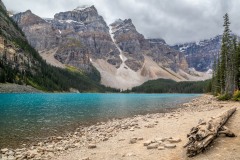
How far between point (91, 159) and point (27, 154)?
18.9 feet

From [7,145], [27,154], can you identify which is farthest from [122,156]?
[7,145]

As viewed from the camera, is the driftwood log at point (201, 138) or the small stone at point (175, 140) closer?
the driftwood log at point (201, 138)

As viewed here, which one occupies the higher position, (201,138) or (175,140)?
(201,138)

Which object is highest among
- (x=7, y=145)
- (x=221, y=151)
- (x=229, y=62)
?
(x=229, y=62)

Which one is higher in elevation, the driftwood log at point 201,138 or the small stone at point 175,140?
the driftwood log at point 201,138

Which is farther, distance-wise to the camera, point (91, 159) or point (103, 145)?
point (103, 145)

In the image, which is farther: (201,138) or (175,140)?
(175,140)

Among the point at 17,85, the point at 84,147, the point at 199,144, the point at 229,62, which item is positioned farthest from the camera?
the point at 17,85

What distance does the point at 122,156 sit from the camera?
17.3 metres

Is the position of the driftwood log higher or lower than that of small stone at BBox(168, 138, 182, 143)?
higher

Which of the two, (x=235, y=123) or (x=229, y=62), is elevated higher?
(x=229, y=62)

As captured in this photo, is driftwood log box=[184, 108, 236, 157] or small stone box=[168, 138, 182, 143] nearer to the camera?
driftwood log box=[184, 108, 236, 157]

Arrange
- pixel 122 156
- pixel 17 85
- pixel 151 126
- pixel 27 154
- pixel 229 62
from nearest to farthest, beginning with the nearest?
pixel 122 156 → pixel 27 154 → pixel 151 126 → pixel 229 62 → pixel 17 85

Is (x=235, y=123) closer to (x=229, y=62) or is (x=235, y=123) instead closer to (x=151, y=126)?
(x=151, y=126)
